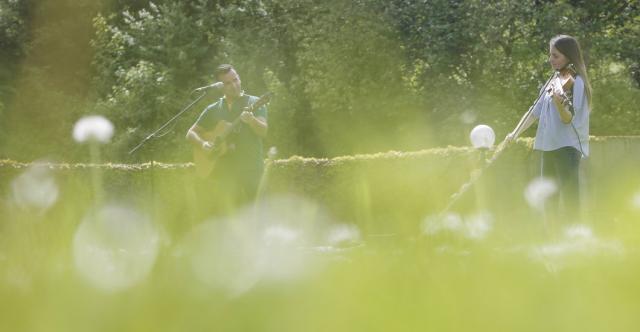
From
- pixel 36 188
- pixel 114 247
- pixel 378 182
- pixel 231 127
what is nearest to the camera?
pixel 231 127

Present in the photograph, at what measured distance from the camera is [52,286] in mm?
6109

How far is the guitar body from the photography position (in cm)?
673

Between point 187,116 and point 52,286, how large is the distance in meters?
13.0

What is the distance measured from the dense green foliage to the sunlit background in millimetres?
46

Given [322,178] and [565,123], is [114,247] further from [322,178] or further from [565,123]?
[565,123]

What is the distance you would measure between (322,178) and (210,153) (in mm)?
4189

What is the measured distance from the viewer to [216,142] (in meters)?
6.77

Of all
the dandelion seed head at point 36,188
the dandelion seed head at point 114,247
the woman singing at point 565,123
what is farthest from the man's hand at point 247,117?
the dandelion seed head at point 36,188

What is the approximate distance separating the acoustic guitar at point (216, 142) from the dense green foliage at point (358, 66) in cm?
748

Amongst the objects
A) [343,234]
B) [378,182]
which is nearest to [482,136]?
[378,182]

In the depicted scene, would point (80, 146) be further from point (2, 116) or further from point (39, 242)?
point (39, 242)

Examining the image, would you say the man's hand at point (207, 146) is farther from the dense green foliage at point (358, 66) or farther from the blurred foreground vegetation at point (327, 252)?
the dense green foliage at point (358, 66)

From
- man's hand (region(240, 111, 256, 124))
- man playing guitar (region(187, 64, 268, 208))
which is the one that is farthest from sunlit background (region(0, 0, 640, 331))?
man's hand (region(240, 111, 256, 124))

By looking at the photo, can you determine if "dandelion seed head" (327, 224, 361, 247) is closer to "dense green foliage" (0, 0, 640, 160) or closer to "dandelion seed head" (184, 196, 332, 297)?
"dandelion seed head" (184, 196, 332, 297)
